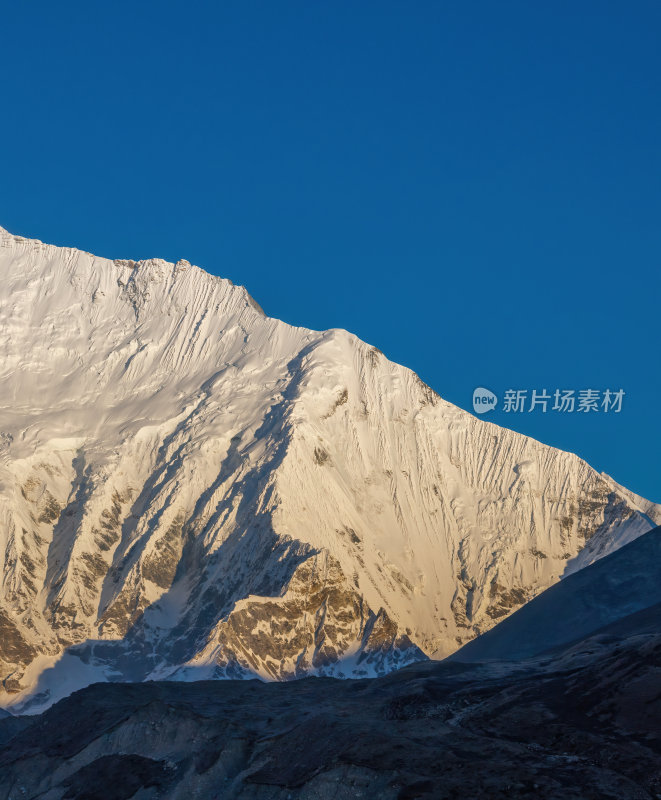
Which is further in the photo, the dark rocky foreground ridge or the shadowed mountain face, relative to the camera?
the shadowed mountain face

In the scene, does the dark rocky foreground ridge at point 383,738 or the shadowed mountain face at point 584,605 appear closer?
the dark rocky foreground ridge at point 383,738

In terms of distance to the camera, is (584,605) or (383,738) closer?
(383,738)

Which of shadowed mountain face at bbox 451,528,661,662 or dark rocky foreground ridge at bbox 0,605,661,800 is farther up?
→ shadowed mountain face at bbox 451,528,661,662

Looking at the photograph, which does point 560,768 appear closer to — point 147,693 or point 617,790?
point 617,790

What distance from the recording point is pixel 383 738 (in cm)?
5634

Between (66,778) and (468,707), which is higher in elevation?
(468,707)

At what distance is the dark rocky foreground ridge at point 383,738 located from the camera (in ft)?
167

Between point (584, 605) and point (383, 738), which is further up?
point (584, 605)

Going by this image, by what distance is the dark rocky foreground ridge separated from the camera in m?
50.9

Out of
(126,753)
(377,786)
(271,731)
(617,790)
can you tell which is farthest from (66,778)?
(617,790)

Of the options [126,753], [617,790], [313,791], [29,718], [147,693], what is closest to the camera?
[617,790]

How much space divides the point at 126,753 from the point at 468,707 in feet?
66.8

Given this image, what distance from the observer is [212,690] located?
281 feet

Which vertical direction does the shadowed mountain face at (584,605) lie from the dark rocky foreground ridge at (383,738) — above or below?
above
